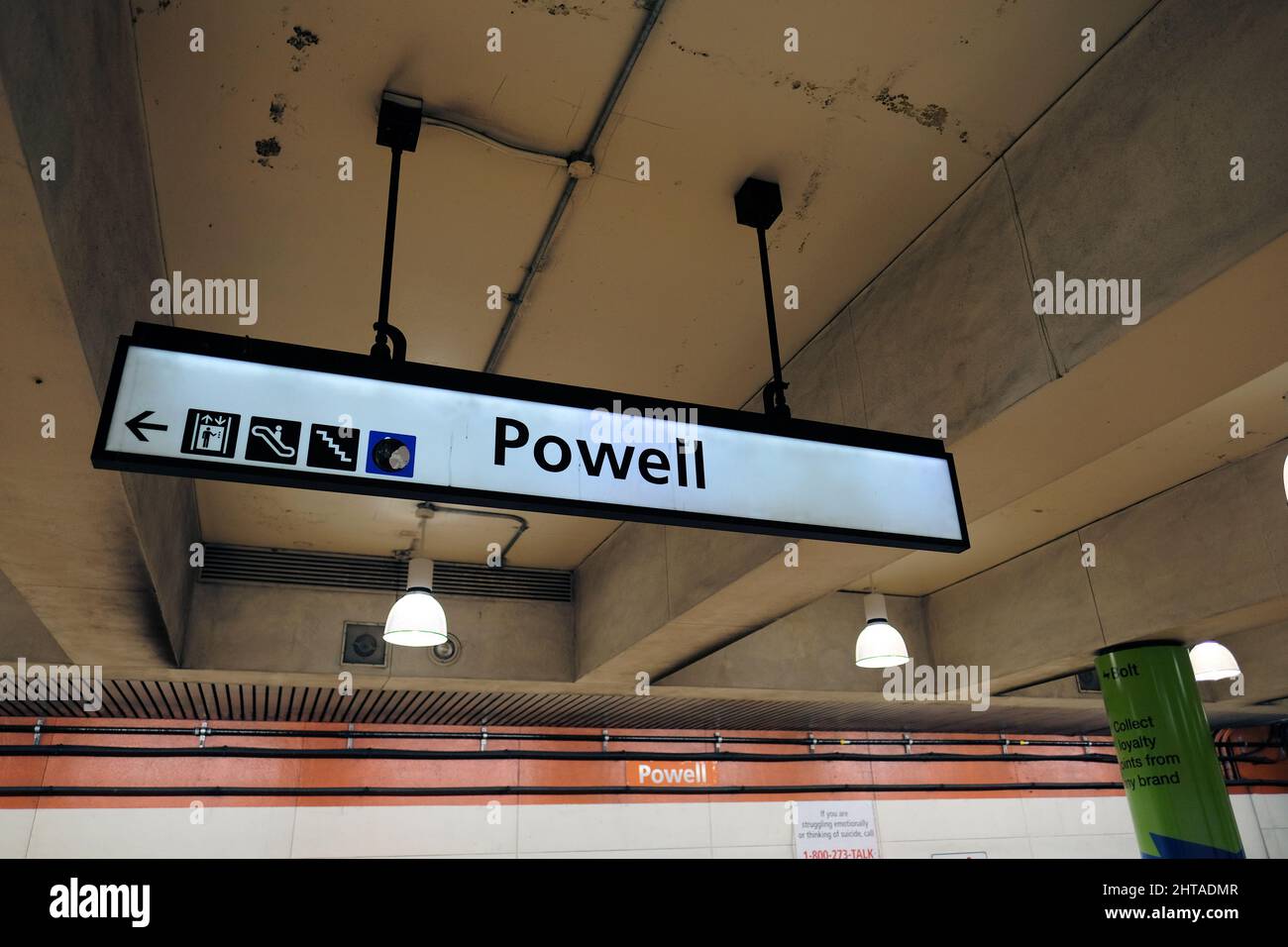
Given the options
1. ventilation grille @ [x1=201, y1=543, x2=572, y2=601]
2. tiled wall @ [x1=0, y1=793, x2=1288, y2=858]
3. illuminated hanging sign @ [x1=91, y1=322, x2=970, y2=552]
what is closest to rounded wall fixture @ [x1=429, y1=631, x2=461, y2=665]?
ventilation grille @ [x1=201, y1=543, x2=572, y2=601]

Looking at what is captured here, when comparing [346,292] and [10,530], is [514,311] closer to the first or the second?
[346,292]

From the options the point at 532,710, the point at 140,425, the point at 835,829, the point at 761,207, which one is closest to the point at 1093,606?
the point at 835,829

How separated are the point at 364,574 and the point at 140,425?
4.04m

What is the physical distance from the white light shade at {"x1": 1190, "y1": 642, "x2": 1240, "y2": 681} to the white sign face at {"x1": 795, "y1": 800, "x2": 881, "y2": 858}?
335cm

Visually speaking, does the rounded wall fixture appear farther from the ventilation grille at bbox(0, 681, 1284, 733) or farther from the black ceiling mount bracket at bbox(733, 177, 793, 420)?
the black ceiling mount bracket at bbox(733, 177, 793, 420)

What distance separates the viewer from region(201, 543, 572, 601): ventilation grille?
514 centimetres

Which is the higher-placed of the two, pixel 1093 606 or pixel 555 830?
pixel 1093 606

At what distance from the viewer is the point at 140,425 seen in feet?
5.14

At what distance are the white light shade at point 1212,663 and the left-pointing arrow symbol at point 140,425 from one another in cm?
618

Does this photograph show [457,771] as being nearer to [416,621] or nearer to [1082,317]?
[416,621]

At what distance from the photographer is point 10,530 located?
9.57ft

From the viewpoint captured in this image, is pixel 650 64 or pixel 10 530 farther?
pixel 10 530
